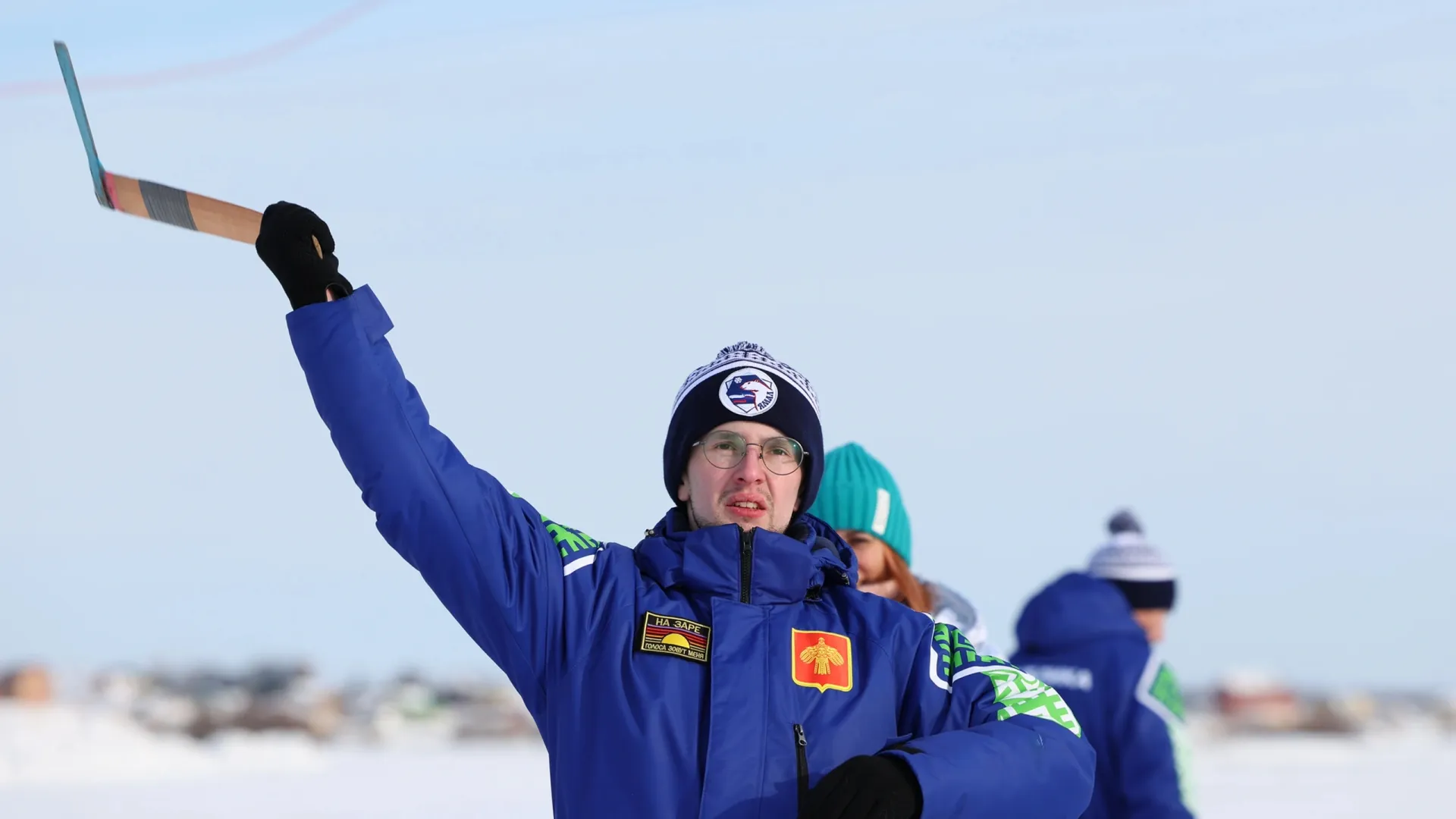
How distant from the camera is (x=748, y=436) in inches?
114

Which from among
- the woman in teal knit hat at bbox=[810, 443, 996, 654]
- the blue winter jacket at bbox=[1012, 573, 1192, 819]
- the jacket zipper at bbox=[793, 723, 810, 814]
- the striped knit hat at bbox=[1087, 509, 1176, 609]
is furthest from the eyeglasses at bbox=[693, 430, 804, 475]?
the striped knit hat at bbox=[1087, 509, 1176, 609]

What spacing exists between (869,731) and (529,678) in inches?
22.2

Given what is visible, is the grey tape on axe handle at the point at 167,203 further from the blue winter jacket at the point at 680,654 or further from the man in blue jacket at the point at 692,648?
the blue winter jacket at the point at 680,654

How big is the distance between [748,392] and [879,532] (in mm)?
1640

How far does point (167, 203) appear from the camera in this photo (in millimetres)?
2680

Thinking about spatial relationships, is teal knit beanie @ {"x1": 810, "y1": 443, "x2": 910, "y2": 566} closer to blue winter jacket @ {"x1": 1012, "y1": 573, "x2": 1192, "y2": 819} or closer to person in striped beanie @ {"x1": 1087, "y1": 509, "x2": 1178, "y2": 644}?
blue winter jacket @ {"x1": 1012, "y1": 573, "x2": 1192, "y2": 819}

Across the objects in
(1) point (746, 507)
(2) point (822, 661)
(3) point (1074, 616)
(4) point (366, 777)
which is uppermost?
(1) point (746, 507)

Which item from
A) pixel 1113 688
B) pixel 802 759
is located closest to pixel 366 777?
pixel 1113 688

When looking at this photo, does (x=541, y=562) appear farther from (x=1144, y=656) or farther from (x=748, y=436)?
(x=1144, y=656)

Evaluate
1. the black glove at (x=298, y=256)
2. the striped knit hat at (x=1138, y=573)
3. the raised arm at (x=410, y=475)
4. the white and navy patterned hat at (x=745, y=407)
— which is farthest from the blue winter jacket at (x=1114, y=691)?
the black glove at (x=298, y=256)

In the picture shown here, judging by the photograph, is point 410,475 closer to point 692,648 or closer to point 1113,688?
point 692,648

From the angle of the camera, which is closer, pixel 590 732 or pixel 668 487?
pixel 590 732

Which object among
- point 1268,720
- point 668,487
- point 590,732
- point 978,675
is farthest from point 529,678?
point 1268,720

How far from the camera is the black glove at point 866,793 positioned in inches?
93.4
